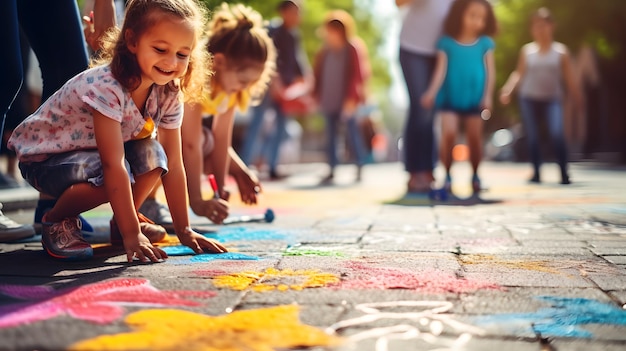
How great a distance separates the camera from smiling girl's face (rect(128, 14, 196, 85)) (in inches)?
116

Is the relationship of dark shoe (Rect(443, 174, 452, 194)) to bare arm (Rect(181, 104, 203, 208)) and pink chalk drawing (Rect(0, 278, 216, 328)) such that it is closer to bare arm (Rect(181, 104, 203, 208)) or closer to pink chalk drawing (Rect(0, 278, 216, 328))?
bare arm (Rect(181, 104, 203, 208))

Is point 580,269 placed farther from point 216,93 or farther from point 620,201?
point 620,201

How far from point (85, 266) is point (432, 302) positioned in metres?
1.35

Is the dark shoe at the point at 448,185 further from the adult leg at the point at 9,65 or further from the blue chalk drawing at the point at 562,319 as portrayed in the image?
the blue chalk drawing at the point at 562,319

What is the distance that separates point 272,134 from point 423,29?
151 inches

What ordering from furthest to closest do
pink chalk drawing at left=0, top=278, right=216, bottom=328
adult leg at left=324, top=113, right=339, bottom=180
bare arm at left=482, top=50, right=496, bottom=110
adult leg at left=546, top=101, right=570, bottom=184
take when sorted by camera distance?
adult leg at left=324, top=113, right=339, bottom=180, adult leg at left=546, top=101, right=570, bottom=184, bare arm at left=482, top=50, right=496, bottom=110, pink chalk drawing at left=0, top=278, right=216, bottom=328

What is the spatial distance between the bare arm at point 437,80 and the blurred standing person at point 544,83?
198 centimetres

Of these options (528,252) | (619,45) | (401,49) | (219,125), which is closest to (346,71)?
(401,49)

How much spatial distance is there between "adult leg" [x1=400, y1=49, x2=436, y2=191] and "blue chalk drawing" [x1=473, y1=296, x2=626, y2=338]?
474 cm

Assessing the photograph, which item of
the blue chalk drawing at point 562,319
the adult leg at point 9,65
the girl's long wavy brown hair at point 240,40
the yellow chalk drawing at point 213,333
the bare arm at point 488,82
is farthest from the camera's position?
the bare arm at point 488,82

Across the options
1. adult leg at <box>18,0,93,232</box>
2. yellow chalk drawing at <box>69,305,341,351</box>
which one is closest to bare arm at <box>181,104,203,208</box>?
adult leg at <box>18,0,93,232</box>

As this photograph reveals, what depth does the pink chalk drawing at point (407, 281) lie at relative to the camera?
246 centimetres

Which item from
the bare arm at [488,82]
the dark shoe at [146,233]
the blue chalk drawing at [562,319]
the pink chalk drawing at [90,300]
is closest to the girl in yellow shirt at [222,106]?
the dark shoe at [146,233]

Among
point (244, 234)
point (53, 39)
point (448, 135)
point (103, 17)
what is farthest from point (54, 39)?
point (448, 135)
